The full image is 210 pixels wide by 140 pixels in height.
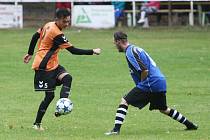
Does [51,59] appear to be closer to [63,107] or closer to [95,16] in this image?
[63,107]

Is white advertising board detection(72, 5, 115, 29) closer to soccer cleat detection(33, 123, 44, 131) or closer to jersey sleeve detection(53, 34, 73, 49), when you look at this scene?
jersey sleeve detection(53, 34, 73, 49)

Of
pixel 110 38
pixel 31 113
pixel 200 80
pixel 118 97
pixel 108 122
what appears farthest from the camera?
pixel 110 38

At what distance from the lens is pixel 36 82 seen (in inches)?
497

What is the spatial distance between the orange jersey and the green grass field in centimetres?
104

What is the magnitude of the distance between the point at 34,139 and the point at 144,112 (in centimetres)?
412

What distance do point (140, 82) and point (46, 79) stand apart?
5.19ft

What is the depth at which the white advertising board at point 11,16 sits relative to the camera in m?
35.8

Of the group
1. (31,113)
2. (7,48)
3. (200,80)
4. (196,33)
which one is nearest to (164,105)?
(31,113)

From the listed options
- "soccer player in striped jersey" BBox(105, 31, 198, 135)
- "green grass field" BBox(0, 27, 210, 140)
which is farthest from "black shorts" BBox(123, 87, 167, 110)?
"green grass field" BBox(0, 27, 210, 140)

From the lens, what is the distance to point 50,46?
1257 centimetres

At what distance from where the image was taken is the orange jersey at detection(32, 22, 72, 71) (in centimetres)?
1249

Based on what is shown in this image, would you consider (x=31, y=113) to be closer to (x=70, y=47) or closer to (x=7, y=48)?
(x=70, y=47)

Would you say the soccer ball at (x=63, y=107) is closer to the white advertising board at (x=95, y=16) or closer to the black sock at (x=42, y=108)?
the black sock at (x=42, y=108)

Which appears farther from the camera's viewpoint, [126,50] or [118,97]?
[118,97]
